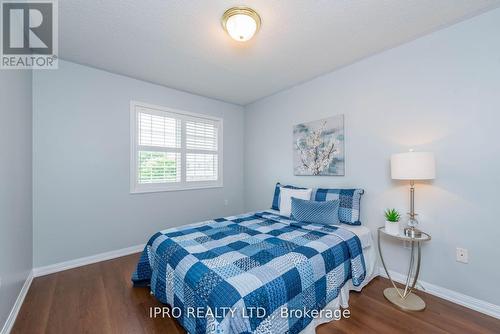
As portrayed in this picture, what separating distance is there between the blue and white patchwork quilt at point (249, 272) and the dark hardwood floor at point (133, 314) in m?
0.17

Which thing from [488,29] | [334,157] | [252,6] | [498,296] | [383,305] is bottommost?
[383,305]

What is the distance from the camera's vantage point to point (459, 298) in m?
1.85

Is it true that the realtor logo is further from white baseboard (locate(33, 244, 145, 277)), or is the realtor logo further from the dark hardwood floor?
white baseboard (locate(33, 244, 145, 277))

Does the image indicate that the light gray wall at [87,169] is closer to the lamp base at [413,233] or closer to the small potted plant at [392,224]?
the small potted plant at [392,224]

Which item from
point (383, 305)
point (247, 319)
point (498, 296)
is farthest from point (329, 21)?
point (498, 296)

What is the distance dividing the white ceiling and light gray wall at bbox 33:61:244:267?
0.99 ft

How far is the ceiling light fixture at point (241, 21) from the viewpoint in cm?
169

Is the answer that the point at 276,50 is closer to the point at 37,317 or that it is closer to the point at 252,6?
the point at 252,6

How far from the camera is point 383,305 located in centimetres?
182

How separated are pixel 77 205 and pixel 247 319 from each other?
2558mm

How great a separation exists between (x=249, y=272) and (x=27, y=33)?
293cm

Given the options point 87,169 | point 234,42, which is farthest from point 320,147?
point 87,169

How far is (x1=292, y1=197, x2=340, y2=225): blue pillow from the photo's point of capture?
2.32m

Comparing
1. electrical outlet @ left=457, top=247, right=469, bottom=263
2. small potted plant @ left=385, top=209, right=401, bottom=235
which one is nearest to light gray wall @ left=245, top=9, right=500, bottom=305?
Answer: electrical outlet @ left=457, top=247, right=469, bottom=263
